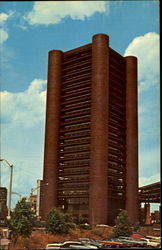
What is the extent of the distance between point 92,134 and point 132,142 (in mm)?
5571

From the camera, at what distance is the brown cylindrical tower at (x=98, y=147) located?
48719mm

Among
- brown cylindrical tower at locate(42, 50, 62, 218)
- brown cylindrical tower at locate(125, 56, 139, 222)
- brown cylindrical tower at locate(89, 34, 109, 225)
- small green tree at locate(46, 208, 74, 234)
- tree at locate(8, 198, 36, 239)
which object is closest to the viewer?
tree at locate(8, 198, 36, 239)

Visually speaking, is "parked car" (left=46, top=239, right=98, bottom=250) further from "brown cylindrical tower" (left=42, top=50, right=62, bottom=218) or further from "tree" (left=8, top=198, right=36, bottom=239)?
"brown cylindrical tower" (left=42, top=50, right=62, bottom=218)

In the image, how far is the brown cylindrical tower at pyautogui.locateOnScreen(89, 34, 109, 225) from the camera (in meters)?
48.7

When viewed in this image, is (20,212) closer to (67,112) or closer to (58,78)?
(58,78)

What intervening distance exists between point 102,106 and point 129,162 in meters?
9.74

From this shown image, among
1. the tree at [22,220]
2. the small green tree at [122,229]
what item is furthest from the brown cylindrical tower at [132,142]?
the tree at [22,220]

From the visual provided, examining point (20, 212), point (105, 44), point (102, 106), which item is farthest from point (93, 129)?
point (20, 212)

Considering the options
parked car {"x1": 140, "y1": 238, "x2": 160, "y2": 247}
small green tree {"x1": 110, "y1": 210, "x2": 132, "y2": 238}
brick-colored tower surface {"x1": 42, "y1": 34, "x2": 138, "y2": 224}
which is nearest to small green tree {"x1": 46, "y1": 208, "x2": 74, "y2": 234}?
small green tree {"x1": 110, "y1": 210, "x2": 132, "y2": 238}

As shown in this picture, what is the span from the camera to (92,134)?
50.8m

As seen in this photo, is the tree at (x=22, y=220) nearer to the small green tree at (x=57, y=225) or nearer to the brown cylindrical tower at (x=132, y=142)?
the small green tree at (x=57, y=225)

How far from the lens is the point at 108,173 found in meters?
51.3

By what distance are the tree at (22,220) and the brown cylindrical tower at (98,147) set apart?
30.4 metres

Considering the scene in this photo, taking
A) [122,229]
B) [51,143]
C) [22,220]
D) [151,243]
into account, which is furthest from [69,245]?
[51,143]
